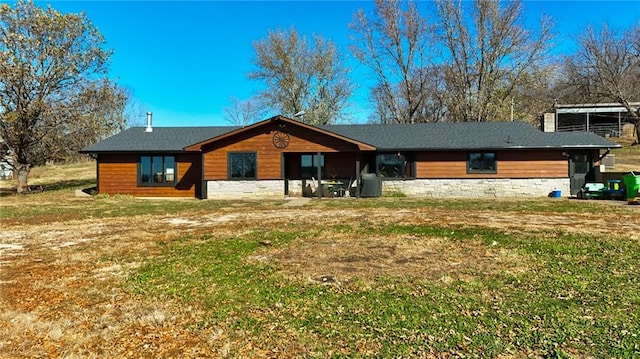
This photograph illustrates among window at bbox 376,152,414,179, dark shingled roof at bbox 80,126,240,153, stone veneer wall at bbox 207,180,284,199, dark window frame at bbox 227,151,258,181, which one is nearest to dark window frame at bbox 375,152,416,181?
window at bbox 376,152,414,179

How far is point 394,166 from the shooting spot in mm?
17047

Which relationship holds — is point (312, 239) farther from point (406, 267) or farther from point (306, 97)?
point (306, 97)

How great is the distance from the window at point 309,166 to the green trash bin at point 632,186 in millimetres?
11778

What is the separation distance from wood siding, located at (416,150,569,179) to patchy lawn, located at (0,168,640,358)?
328 inches

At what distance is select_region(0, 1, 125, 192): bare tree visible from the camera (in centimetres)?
1716

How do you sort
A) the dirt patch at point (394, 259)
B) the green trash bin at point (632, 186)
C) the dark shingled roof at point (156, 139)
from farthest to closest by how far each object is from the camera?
the dark shingled roof at point (156, 139), the green trash bin at point (632, 186), the dirt patch at point (394, 259)

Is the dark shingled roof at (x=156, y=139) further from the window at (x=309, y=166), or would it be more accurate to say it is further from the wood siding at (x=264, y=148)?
the window at (x=309, y=166)

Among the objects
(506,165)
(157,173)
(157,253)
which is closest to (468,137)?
(506,165)

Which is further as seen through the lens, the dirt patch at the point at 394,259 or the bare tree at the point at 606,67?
the bare tree at the point at 606,67

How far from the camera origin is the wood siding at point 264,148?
653 inches

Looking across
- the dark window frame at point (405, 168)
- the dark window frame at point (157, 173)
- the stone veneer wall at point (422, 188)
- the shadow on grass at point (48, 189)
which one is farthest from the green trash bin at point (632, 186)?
the shadow on grass at point (48, 189)

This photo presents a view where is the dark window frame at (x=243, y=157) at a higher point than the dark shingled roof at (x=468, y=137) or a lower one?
lower

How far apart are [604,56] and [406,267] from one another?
3748 cm

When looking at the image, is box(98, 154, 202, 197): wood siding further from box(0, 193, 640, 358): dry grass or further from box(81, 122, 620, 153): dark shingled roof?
box(0, 193, 640, 358): dry grass
